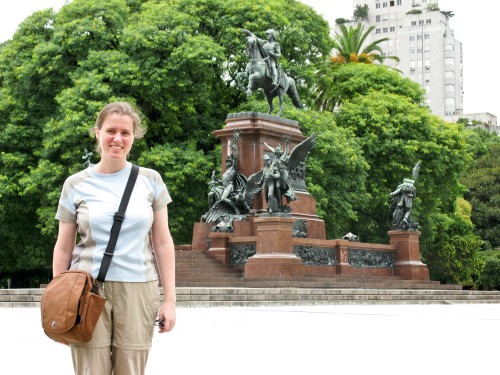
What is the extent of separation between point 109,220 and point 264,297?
15.3 meters

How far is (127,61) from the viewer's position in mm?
31719

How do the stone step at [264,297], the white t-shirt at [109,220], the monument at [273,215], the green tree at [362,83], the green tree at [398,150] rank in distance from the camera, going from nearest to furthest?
the white t-shirt at [109,220] → the stone step at [264,297] → the monument at [273,215] → the green tree at [398,150] → the green tree at [362,83]

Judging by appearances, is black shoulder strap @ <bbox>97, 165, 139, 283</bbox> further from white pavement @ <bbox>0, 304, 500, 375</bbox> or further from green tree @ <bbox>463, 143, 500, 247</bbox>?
green tree @ <bbox>463, 143, 500, 247</bbox>

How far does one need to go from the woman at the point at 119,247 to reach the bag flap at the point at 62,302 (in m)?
0.18

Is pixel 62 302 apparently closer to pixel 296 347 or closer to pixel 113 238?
pixel 113 238

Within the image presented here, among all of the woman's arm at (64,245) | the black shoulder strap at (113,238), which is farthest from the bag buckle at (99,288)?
the woman's arm at (64,245)

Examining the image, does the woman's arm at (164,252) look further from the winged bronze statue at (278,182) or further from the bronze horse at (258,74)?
the bronze horse at (258,74)

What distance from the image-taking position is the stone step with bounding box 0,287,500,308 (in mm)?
17875

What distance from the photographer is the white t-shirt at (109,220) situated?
12.3 ft

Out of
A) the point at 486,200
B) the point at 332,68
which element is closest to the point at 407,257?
the point at 332,68

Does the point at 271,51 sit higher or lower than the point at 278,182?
higher

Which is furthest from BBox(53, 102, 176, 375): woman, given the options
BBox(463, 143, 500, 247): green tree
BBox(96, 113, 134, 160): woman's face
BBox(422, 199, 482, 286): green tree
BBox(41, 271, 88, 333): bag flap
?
BBox(463, 143, 500, 247): green tree

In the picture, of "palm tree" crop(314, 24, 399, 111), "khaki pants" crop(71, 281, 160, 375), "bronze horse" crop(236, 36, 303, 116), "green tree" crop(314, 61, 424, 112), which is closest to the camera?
"khaki pants" crop(71, 281, 160, 375)

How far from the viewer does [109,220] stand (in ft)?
12.3
